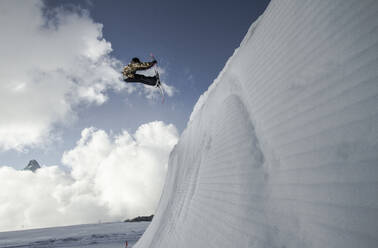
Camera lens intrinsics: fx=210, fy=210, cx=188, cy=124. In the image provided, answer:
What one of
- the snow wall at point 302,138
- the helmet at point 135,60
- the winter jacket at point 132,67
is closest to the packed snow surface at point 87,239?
the winter jacket at point 132,67

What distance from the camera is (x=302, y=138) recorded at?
1258 millimetres

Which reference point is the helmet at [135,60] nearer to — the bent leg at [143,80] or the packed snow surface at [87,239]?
the bent leg at [143,80]

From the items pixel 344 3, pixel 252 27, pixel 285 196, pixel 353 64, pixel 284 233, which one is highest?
pixel 252 27

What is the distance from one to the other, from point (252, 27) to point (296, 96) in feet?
4.41

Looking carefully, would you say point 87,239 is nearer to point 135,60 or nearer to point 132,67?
point 132,67

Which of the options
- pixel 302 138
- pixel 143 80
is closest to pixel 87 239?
pixel 143 80

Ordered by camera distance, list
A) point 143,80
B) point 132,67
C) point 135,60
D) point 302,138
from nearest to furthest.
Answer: point 302,138 → point 132,67 → point 135,60 → point 143,80

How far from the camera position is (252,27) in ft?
7.81

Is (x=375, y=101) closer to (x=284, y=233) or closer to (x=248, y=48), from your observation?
(x=284, y=233)

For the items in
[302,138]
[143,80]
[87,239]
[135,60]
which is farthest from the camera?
[87,239]

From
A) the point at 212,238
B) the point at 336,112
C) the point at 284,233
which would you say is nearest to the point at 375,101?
the point at 336,112

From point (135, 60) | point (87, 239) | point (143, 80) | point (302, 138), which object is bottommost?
point (87, 239)

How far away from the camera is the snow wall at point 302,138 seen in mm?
879

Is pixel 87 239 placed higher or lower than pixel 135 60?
lower
